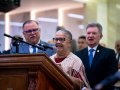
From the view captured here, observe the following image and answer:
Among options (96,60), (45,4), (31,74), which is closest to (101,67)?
(96,60)

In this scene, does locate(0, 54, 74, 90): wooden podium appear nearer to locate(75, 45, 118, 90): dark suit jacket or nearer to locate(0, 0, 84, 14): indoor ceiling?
locate(75, 45, 118, 90): dark suit jacket

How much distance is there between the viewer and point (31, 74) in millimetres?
1793

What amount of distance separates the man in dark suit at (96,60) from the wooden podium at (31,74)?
4.28ft

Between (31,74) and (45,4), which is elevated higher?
(45,4)

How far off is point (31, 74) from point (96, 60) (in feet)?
4.84

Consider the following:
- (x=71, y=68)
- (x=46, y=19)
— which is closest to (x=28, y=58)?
(x=71, y=68)

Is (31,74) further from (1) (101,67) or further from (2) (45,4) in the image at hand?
(2) (45,4)

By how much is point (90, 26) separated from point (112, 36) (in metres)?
5.77

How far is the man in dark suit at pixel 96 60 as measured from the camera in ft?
10.2

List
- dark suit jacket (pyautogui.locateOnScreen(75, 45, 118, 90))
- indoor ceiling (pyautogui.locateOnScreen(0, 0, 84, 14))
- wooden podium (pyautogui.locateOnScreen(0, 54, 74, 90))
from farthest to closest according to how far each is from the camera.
Result: indoor ceiling (pyautogui.locateOnScreen(0, 0, 84, 14))
dark suit jacket (pyautogui.locateOnScreen(75, 45, 118, 90))
wooden podium (pyautogui.locateOnScreen(0, 54, 74, 90))

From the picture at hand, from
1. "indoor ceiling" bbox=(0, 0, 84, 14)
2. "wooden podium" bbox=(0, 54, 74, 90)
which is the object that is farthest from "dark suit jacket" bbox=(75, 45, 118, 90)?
"indoor ceiling" bbox=(0, 0, 84, 14)

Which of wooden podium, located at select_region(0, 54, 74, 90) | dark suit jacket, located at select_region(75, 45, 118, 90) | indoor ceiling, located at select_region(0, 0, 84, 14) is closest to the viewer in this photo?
wooden podium, located at select_region(0, 54, 74, 90)

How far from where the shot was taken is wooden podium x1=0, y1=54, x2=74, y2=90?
179 cm

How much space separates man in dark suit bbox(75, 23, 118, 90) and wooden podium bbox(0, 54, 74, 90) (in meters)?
1.31
